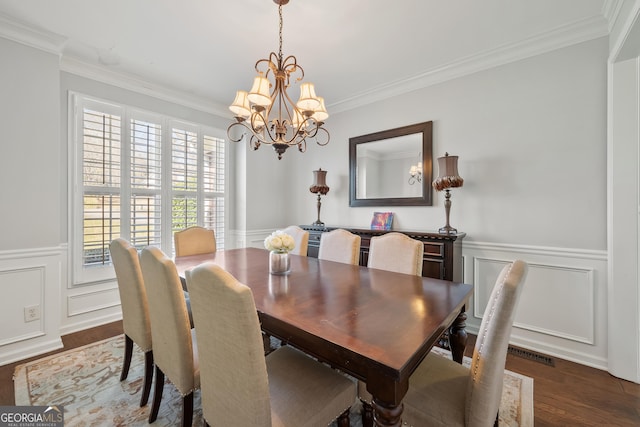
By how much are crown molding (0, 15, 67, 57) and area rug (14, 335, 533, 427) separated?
262 cm

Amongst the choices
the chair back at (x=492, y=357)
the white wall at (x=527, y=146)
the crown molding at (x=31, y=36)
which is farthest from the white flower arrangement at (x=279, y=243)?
the crown molding at (x=31, y=36)

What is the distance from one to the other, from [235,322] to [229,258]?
166cm

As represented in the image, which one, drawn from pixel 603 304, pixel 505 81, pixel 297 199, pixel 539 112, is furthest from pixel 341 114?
pixel 603 304

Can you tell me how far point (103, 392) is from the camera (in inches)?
69.9

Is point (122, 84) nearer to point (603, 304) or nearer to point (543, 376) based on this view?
point (543, 376)

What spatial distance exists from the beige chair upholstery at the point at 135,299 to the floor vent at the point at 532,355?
282 cm

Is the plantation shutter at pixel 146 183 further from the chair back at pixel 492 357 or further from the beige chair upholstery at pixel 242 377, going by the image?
the chair back at pixel 492 357

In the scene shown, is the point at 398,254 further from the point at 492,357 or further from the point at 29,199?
the point at 29,199

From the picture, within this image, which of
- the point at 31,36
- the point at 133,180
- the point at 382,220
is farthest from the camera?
the point at 382,220

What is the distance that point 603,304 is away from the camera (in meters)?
2.11

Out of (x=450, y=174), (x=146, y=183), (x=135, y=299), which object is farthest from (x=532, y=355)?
(x=146, y=183)

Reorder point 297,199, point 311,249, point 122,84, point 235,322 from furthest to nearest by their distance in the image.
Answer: point 297,199 → point 311,249 → point 122,84 → point 235,322

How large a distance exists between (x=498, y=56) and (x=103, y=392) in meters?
4.16

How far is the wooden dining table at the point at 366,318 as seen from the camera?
887mm
